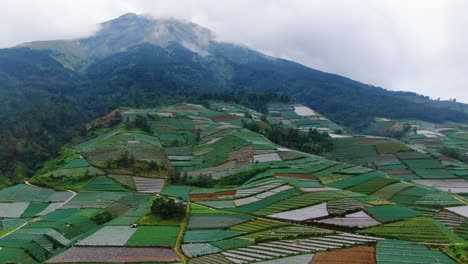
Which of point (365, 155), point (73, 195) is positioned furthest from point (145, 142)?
point (365, 155)

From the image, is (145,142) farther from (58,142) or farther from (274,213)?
(274,213)

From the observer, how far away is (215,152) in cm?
11644

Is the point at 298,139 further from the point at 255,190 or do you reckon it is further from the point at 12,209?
the point at 12,209

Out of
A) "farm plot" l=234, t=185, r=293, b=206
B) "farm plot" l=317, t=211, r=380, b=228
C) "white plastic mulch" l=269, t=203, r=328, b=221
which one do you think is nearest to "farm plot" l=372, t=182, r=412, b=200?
"farm plot" l=234, t=185, r=293, b=206

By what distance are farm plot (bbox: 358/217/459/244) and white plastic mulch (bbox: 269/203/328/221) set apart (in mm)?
9182

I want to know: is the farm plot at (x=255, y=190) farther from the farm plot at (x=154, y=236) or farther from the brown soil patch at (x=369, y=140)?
the brown soil patch at (x=369, y=140)

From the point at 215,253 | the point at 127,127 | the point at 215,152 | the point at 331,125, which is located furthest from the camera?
the point at 331,125

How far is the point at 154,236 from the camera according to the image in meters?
57.2

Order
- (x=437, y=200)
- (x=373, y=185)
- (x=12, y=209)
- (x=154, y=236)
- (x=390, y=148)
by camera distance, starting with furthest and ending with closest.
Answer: (x=390, y=148) → (x=373, y=185) → (x=12, y=209) → (x=437, y=200) → (x=154, y=236)

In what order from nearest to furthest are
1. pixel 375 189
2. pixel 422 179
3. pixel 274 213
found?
pixel 274 213 → pixel 375 189 → pixel 422 179

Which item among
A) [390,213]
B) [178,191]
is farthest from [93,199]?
[390,213]

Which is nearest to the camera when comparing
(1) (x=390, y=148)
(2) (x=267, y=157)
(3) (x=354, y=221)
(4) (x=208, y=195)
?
(3) (x=354, y=221)

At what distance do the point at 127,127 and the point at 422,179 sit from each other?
82.6m

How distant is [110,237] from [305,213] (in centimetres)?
2692
